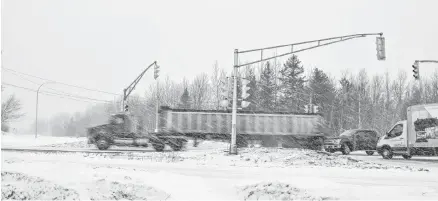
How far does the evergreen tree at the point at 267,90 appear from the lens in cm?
6538

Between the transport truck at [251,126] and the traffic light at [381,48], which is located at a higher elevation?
the traffic light at [381,48]

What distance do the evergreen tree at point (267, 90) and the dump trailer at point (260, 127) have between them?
30.5m

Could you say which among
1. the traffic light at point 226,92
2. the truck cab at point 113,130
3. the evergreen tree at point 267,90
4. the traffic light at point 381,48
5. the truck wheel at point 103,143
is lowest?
the truck wheel at point 103,143

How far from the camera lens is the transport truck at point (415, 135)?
70.1ft

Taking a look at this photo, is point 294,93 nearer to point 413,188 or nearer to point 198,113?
point 198,113

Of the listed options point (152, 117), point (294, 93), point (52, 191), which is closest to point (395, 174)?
point (52, 191)

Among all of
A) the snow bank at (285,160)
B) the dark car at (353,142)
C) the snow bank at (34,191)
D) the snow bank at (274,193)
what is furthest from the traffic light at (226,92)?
the snow bank at (34,191)

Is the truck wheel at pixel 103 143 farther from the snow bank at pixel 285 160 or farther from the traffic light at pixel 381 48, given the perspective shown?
the traffic light at pixel 381 48

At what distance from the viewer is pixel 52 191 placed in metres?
7.73

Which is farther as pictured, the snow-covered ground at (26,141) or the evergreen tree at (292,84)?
the evergreen tree at (292,84)

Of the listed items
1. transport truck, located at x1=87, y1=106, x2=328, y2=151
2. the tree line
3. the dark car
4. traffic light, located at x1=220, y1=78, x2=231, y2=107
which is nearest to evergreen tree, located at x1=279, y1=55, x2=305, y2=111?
the tree line

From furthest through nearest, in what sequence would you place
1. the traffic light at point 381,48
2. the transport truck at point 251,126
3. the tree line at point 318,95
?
1. the tree line at point 318,95
2. the transport truck at point 251,126
3. the traffic light at point 381,48

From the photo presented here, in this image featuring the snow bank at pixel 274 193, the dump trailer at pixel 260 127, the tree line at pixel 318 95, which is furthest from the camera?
the tree line at pixel 318 95

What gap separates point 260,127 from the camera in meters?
33.7
